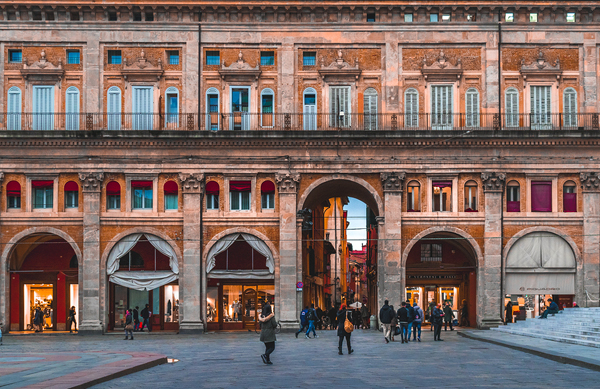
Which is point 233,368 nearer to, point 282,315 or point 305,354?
point 305,354

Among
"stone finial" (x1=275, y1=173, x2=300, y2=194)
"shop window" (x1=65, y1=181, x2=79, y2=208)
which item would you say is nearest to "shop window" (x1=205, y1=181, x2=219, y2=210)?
"stone finial" (x1=275, y1=173, x2=300, y2=194)

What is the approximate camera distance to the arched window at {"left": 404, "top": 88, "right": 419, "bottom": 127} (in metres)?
45.1

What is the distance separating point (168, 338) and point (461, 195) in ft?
55.9

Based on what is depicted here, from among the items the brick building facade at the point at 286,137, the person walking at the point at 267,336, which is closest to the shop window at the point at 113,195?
the brick building facade at the point at 286,137

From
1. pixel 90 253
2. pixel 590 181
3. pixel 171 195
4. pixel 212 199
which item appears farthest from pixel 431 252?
pixel 90 253

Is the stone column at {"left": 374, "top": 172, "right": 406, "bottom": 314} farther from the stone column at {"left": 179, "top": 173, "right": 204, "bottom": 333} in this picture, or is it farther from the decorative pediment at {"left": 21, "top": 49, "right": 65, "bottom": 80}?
the decorative pediment at {"left": 21, "top": 49, "right": 65, "bottom": 80}

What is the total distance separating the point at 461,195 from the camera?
1762 inches

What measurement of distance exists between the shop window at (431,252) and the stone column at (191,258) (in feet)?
43.5

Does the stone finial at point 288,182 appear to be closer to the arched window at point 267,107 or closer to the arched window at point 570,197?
the arched window at point 267,107

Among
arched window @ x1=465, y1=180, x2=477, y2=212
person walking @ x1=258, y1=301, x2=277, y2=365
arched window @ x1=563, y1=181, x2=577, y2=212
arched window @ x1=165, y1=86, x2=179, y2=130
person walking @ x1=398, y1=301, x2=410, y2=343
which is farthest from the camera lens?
arched window @ x1=165, y1=86, x2=179, y2=130

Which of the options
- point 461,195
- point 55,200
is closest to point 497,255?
point 461,195

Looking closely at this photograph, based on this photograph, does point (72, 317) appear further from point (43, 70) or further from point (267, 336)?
point (267, 336)

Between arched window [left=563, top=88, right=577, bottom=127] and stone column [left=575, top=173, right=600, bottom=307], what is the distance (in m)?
3.03

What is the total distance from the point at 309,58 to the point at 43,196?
16.0 meters
